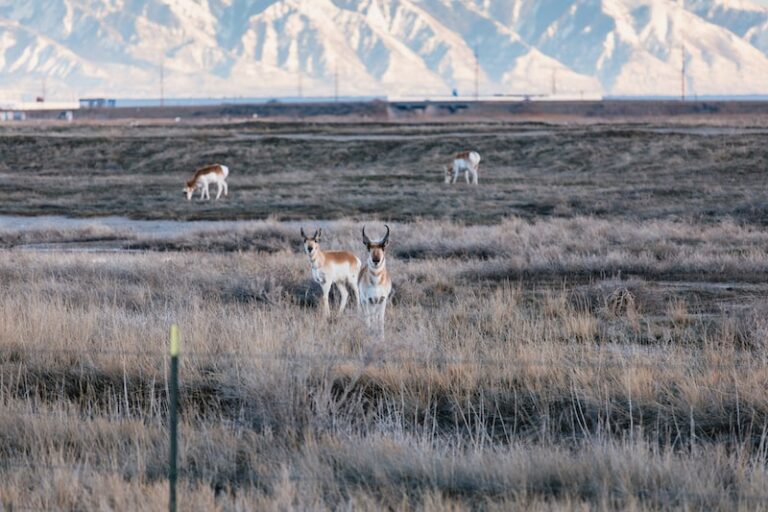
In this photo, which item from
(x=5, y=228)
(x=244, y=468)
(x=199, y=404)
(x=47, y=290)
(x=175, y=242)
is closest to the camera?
(x=244, y=468)

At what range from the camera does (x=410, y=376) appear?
1127 centimetres

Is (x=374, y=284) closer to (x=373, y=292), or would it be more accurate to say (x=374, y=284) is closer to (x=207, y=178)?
(x=373, y=292)

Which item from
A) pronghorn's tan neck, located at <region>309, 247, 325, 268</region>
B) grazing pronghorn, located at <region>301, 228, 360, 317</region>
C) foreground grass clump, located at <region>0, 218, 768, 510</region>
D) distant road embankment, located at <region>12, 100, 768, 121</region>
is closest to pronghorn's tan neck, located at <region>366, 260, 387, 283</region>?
foreground grass clump, located at <region>0, 218, 768, 510</region>

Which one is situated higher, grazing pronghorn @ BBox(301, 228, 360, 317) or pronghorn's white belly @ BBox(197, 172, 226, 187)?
pronghorn's white belly @ BBox(197, 172, 226, 187)

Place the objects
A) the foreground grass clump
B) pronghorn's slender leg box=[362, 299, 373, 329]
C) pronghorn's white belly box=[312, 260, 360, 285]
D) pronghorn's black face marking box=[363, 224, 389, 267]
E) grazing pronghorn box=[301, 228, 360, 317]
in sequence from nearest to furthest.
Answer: the foreground grass clump, pronghorn's slender leg box=[362, 299, 373, 329], pronghorn's black face marking box=[363, 224, 389, 267], grazing pronghorn box=[301, 228, 360, 317], pronghorn's white belly box=[312, 260, 360, 285]

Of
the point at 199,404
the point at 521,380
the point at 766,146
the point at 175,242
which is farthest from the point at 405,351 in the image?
the point at 766,146

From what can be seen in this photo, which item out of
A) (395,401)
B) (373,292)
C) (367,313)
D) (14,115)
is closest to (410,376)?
(395,401)

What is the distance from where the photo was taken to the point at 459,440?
9.34 m

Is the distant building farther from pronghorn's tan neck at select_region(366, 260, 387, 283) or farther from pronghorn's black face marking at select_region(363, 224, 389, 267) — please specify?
pronghorn's black face marking at select_region(363, 224, 389, 267)

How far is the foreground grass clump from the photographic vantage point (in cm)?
845

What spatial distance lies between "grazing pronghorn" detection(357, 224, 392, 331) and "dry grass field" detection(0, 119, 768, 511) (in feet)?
1.10

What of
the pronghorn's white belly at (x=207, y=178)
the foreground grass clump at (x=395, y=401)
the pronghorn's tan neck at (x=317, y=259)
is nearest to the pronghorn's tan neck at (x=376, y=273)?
the foreground grass clump at (x=395, y=401)

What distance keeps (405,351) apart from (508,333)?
2.24 metres

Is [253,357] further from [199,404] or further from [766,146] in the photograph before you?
[766,146]
